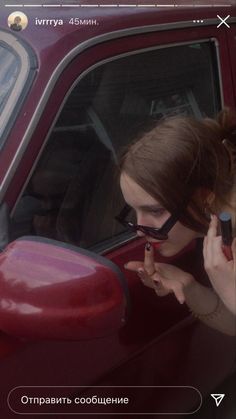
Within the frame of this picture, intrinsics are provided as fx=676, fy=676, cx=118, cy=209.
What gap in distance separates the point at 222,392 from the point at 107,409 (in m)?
0.35

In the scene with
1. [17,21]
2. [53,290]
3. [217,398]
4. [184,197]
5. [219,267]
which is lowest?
[217,398]

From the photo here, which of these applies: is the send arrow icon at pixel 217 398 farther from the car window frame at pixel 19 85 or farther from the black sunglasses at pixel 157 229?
the car window frame at pixel 19 85

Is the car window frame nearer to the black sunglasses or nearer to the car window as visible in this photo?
the car window

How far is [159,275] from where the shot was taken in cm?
175

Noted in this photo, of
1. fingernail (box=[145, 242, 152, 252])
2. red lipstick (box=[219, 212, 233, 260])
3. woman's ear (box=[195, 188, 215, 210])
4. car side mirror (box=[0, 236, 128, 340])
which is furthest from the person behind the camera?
fingernail (box=[145, 242, 152, 252])

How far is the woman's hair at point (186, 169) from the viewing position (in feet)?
5.33

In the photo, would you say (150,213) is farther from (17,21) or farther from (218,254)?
(17,21)

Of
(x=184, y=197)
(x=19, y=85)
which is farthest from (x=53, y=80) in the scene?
(x=184, y=197)

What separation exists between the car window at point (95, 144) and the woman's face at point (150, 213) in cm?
7

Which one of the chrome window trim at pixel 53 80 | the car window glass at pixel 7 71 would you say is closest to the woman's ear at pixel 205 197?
the chrome window trim at pixel 53 80

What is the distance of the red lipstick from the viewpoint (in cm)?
155

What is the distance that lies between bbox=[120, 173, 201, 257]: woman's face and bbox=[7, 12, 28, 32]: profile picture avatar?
0.46 meters

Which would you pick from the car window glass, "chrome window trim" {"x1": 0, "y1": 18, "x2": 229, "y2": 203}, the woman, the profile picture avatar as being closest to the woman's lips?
the woman

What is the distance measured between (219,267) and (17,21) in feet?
2.62
